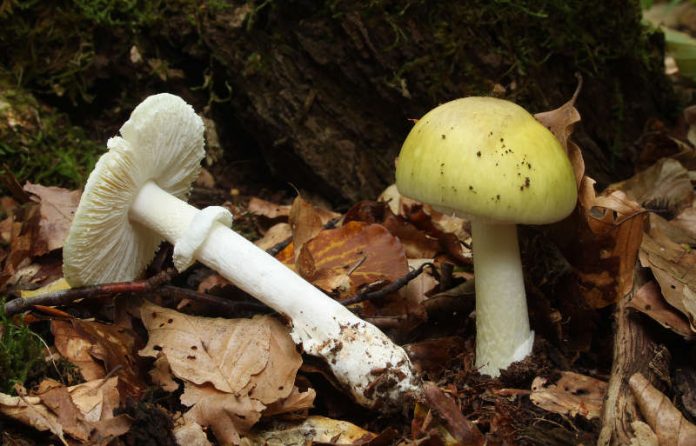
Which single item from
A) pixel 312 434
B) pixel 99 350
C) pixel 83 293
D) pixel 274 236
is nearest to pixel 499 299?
pixel 312 434

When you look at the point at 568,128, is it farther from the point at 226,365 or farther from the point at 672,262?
the point at 226,365

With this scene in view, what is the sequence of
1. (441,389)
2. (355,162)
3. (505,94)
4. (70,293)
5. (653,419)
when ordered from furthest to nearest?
(355,162) → (505,94) → (70,293) → (441,389) → (653,419)

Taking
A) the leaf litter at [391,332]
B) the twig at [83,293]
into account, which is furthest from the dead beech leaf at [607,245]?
the twig at [83,293]

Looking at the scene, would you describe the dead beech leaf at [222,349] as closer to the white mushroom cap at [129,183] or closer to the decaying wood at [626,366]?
the white mushroom cap at [129,183]

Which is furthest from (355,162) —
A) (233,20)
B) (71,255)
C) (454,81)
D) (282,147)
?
(71,255)

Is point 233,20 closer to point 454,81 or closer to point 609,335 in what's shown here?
point 454,81

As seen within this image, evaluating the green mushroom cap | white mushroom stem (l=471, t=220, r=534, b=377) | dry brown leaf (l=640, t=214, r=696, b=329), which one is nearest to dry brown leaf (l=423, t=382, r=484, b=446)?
white mushroom stem (l=471, t=220, r=534, b=377)

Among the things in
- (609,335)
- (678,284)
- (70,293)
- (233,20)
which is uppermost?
(233,20)

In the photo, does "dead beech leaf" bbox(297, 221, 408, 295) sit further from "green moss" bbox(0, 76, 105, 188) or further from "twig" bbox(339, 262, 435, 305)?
"green moss" bbox(0, 76, 105, 188)
